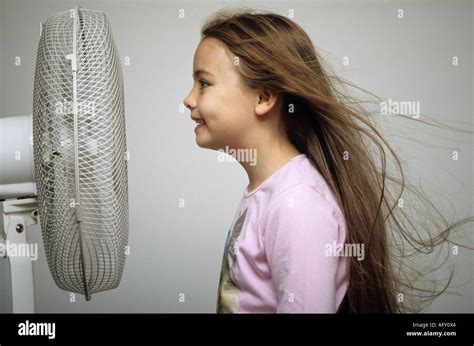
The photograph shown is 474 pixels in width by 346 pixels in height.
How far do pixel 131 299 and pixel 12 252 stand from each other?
0.55 meters

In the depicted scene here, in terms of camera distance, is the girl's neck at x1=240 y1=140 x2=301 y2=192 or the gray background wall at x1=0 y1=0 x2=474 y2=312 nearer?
the girl's neck at x1=240 y1=140 x2=301 y2=192

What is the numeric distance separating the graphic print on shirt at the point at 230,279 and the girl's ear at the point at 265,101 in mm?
196

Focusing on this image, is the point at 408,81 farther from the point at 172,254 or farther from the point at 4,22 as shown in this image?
the point at 4,22

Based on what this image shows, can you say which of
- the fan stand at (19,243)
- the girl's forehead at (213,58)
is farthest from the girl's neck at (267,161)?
the fan stand at (19,243)

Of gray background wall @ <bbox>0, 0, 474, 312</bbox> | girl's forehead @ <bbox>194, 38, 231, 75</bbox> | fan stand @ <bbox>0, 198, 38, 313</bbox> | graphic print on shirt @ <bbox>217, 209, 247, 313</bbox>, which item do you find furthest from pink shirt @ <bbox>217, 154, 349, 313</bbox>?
gray background wall @ <bbox>0, 0, 474, 312</bbox>

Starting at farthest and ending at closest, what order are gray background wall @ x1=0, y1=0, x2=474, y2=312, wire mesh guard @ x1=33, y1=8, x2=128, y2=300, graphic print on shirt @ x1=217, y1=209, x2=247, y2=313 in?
gray background wall @ x1=0, y1=0, x2=474, y2=312 → graphic print on shirt @ x1=217, y1=209, x2=247, y2=313 → wire mesh guard @ x1=33, y1=8, x2=128, y2=300

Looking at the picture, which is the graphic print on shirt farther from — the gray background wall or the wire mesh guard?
the gray background wall

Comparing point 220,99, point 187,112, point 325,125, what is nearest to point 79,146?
point 220,99

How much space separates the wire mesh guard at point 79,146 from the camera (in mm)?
938

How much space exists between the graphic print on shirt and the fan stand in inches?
15.1

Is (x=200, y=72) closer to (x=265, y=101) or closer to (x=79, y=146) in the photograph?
(x=265, y=101)

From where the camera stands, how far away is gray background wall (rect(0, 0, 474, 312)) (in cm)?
160

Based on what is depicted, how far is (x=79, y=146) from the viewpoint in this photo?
93 cm

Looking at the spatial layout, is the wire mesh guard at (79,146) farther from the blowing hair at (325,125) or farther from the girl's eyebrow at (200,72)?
the blowing hair at (325,125)
